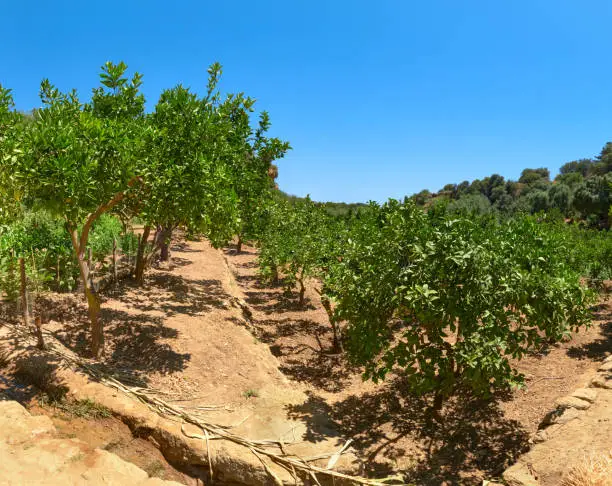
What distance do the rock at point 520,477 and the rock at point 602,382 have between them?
3631 millimetres

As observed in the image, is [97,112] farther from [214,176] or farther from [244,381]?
[244,381]

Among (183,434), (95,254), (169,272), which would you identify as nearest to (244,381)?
(183,434)

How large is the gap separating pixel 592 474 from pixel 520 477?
4.62ft

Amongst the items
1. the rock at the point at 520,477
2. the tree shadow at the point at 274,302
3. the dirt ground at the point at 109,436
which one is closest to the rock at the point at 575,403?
the rock at the point at 520,477

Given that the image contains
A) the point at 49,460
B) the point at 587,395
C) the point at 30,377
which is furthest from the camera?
the point at 587,395

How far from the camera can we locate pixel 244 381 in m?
9.18

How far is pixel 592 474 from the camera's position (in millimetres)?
4691

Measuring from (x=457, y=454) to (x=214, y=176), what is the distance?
714 centimetres

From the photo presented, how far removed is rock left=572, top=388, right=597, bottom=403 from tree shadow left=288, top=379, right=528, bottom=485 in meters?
1.33

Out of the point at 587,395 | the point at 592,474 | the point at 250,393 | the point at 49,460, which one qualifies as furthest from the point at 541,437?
the point at 49,460

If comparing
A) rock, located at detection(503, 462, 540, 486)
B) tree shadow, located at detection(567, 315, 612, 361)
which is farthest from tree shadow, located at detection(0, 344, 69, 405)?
tree shadow, located at detection(567, 315, 612, 361)

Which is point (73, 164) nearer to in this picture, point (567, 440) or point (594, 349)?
point (567, 440)

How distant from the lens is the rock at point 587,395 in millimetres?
7680

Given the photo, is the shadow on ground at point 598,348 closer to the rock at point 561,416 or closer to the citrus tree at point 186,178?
the rock at point 561,416
